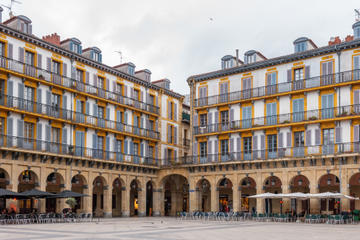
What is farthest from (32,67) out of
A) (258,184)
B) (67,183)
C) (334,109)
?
(334,109)

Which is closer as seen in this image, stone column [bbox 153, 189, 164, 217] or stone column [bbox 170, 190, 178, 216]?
stone column [bbox 153, 189, 164, 217]

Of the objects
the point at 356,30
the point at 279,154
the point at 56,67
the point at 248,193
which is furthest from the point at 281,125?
the point at 56,67

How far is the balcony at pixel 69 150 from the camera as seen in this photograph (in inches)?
1491

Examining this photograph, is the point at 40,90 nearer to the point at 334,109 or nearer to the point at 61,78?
the point at 61,78

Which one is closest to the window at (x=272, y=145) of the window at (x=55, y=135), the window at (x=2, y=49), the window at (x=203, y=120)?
the window at (x=203, y=120)

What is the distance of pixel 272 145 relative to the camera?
150 feet

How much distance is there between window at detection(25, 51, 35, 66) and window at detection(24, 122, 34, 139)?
488cm

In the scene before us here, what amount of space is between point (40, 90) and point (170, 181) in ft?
68.4

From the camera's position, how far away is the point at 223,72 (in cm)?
5000

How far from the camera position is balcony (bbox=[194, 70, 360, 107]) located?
41688mm

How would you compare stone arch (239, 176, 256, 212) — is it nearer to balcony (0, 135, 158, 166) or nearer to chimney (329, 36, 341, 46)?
balcony (0, 135, 158, 166)

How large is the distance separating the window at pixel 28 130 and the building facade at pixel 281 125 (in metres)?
16.6

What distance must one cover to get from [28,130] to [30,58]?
5838 mm

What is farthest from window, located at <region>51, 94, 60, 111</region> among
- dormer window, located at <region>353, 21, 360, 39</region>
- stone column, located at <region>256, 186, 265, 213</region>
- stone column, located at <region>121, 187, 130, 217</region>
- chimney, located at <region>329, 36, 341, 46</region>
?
dormer window, located at <region>353, 21, 360, 39</region>
